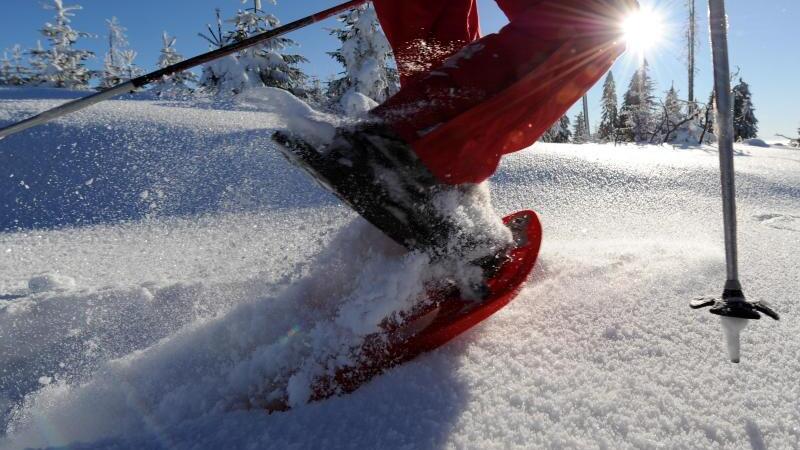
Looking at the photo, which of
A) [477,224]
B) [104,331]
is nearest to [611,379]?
[477,224]

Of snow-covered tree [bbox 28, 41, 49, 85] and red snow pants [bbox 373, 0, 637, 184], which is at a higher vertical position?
snow-covered tree [bbox 28, 41, 49, 85]

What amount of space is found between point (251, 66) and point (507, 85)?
1386 centimetres

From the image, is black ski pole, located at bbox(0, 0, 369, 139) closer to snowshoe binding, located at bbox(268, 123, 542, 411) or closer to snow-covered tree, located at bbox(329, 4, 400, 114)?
snowshoe binding, located at bbox(268, 123, 542, 411)

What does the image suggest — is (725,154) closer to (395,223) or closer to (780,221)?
(395,223)

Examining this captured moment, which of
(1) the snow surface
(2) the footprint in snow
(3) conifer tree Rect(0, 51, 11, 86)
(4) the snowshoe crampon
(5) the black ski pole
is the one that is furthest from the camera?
(3) conifer tree Rect(0, 51, 11, 86)

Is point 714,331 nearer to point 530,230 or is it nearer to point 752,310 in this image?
point 752,310

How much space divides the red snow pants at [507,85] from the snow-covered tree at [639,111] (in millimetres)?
12609

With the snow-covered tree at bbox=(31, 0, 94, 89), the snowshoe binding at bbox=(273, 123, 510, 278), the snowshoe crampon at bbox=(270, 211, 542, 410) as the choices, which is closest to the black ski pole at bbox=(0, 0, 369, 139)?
the snowshoe binding at bbox=(273, 123, 510, 278)

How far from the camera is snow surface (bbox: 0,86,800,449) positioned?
1.93 ft

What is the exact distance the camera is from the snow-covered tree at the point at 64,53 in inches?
572

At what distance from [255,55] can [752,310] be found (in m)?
14.3

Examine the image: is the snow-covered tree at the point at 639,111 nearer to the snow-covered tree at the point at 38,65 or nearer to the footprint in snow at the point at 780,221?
the footprint in snow at the point at 780,221

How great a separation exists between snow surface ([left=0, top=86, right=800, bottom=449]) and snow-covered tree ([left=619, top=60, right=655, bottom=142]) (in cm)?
1234

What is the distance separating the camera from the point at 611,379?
0.66 meters
